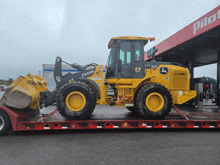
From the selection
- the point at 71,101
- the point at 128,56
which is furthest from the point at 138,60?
the point at 71,101

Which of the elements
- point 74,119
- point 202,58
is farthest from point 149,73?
point 202,58

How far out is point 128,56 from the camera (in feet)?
19.0

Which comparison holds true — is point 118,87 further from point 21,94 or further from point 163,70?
point 21,94

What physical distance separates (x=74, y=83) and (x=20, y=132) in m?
2.33

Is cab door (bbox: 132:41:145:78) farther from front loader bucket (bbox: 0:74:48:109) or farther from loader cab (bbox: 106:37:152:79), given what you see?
front loader bucket (bbox: 0:74:48:109)

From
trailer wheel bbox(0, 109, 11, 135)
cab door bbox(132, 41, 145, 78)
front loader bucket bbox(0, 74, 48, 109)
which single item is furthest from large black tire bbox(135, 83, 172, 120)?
trailer wheel bbox(0, 109, 11, 135)

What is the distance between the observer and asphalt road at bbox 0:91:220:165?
3454 mm

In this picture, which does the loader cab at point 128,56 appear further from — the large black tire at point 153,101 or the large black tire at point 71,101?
the large black tire at point 71,101

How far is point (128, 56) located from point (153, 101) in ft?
5.74

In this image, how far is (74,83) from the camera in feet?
17.2

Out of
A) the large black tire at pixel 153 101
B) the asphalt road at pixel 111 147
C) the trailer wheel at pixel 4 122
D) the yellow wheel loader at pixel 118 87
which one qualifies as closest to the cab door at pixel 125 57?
the yellow wheel loader at pixel 118 87

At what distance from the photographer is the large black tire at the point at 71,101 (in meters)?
5.13

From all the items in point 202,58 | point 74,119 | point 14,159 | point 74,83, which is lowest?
point 14,159

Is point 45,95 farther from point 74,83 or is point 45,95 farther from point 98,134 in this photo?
point 98,134
